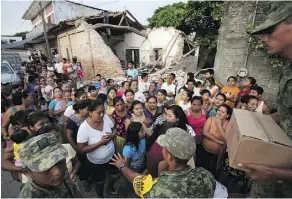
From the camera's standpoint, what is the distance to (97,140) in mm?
2793

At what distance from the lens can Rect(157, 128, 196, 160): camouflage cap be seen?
1551 millimetres

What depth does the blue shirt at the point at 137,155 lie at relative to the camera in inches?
104

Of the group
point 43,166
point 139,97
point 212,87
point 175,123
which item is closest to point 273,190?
point 175,123

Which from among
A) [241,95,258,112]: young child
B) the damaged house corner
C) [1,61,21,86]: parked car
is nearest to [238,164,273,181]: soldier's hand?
[241,95,258,112]: young child

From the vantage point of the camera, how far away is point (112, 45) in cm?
1611

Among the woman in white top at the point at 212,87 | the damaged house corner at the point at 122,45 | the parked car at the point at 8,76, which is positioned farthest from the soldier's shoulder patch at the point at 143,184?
the damaged house corner at the point at 122,45

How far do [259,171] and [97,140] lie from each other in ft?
6.54

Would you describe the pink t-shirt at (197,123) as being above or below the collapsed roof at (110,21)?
below

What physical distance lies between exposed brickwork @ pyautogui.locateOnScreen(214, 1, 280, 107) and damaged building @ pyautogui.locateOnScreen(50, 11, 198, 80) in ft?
16.7

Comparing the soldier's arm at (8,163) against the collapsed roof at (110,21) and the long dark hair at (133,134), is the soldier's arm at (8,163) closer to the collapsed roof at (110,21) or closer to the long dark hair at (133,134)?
the long dark hair at (133,134)

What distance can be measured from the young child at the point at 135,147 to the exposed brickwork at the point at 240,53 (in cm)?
487

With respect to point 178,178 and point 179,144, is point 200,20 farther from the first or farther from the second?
point 178,178

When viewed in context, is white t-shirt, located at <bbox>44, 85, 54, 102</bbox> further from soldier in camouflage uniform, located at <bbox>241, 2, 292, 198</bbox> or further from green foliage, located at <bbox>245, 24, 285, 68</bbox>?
green foliage, located at <bbox>245, 24, 285, 68</bbox>

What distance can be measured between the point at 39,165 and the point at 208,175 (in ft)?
4.08
